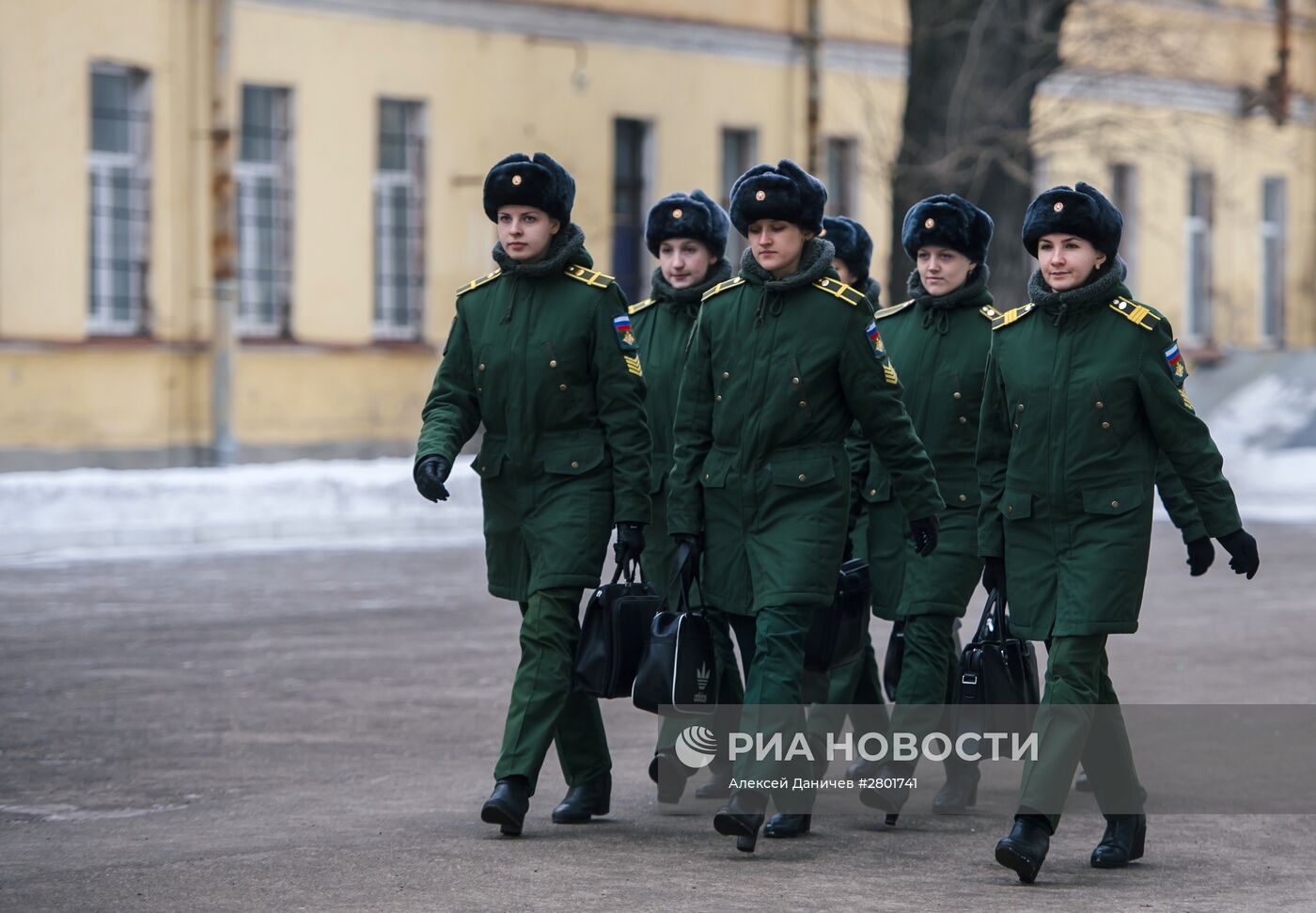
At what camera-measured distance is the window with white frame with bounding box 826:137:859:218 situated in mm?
31344

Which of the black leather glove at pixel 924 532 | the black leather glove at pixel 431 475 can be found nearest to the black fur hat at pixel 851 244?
the black leather glove at pixel 924 532

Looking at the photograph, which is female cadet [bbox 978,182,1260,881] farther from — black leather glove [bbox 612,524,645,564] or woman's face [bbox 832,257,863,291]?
woman's face [bbox 832,257,863,291]

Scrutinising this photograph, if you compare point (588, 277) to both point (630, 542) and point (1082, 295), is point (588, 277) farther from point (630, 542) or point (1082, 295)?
point (1082, 295)

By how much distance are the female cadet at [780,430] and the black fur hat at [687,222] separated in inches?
43.9

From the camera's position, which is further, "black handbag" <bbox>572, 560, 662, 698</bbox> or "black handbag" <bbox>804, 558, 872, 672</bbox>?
"black handbag" <bbox>804, 558, 872, 672</bbox>

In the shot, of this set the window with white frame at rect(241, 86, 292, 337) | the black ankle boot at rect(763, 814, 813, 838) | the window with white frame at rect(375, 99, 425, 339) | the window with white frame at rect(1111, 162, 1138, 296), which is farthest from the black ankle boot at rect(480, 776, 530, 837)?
the window with white frame at rect(1111, 162, 1138, 296)

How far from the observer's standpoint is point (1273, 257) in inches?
1511

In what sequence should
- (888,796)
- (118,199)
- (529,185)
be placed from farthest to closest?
(118,199)
(888,796)
(529,185)

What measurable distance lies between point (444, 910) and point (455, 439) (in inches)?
70.3

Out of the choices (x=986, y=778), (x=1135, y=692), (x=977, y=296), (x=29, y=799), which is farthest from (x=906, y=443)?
(x=1135, y=692)

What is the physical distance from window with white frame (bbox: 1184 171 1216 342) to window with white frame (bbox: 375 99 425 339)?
13963 millimetres

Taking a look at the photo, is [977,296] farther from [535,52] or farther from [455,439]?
[535,52]

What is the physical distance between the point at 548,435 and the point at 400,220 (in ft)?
63.1

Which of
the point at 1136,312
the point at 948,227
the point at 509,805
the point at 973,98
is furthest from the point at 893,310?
the point at 973,98
